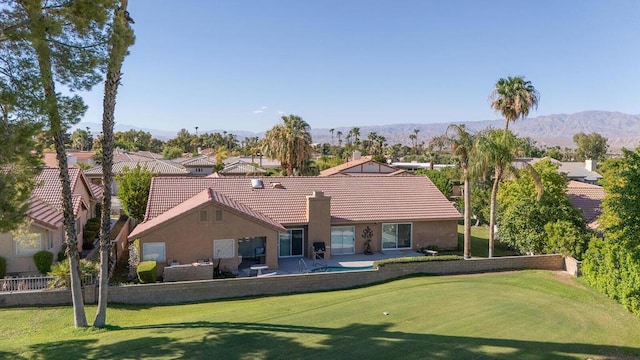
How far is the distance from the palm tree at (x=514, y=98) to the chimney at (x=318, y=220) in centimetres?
1369

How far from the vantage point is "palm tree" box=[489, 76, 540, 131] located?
30.1m

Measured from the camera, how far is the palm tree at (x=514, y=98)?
30.1 metres

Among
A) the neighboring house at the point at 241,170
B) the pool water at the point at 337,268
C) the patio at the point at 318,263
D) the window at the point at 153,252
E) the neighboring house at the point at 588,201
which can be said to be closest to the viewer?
the window at the point at 153,252

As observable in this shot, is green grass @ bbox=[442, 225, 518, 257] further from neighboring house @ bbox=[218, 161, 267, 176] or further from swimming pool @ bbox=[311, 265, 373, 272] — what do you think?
neighboring house @ bbox=[218, 161, 267, 176]

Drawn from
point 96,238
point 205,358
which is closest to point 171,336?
point 205,358

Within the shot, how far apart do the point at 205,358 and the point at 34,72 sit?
8.30 m

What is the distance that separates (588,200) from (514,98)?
31.2 feet

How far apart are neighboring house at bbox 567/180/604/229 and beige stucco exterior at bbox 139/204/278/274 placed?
20834mm

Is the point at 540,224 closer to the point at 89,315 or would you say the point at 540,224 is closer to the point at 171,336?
the point at 171,336

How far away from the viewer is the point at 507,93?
30547mm

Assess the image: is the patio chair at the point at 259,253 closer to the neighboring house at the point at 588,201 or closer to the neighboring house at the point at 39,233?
the neighboring house at the point at 39,233

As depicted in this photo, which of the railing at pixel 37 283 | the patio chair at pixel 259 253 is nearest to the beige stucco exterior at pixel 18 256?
the railing at pixel 37 283

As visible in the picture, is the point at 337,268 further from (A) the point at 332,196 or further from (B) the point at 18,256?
(B) the point at 18,256

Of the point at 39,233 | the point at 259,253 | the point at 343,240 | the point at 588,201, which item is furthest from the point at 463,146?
the point at 39,233
